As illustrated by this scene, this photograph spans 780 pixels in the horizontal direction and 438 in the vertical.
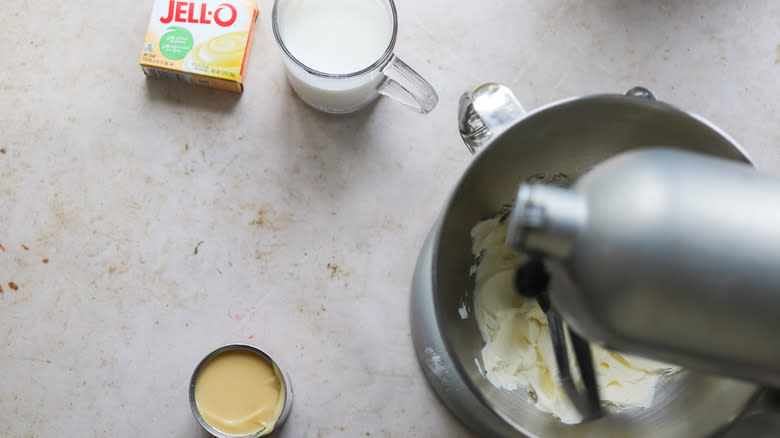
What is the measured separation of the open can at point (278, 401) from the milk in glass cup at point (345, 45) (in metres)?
0.35

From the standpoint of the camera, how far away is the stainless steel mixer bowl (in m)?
0.56

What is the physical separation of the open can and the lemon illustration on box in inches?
14.2

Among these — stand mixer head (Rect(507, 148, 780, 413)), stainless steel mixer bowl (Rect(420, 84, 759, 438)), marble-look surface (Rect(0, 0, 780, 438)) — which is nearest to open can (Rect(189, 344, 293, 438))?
marble-look surface (Rect(0, 0, 780, 438))

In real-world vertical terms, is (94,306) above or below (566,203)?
below

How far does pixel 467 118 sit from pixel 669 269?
13.6 inches

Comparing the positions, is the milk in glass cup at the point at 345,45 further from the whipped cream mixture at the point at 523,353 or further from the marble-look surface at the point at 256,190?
the whipped cream mixture at the point at 523,353

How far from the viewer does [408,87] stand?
786mm

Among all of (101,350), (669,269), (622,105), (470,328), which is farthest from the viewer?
(101,350)

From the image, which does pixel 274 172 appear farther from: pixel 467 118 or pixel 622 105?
pixel 622 105

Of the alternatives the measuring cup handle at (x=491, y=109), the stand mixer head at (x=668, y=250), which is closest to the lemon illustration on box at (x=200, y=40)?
the measuring cup handle at (x=491, y=109)

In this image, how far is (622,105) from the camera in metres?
0.57

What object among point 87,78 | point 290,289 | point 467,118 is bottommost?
point 290,289

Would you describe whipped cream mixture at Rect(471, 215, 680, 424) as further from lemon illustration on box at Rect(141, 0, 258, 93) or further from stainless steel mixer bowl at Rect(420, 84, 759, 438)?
lemon illustration on box at Rect(141, 0, 258, 93)

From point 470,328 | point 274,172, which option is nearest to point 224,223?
point 274,172
